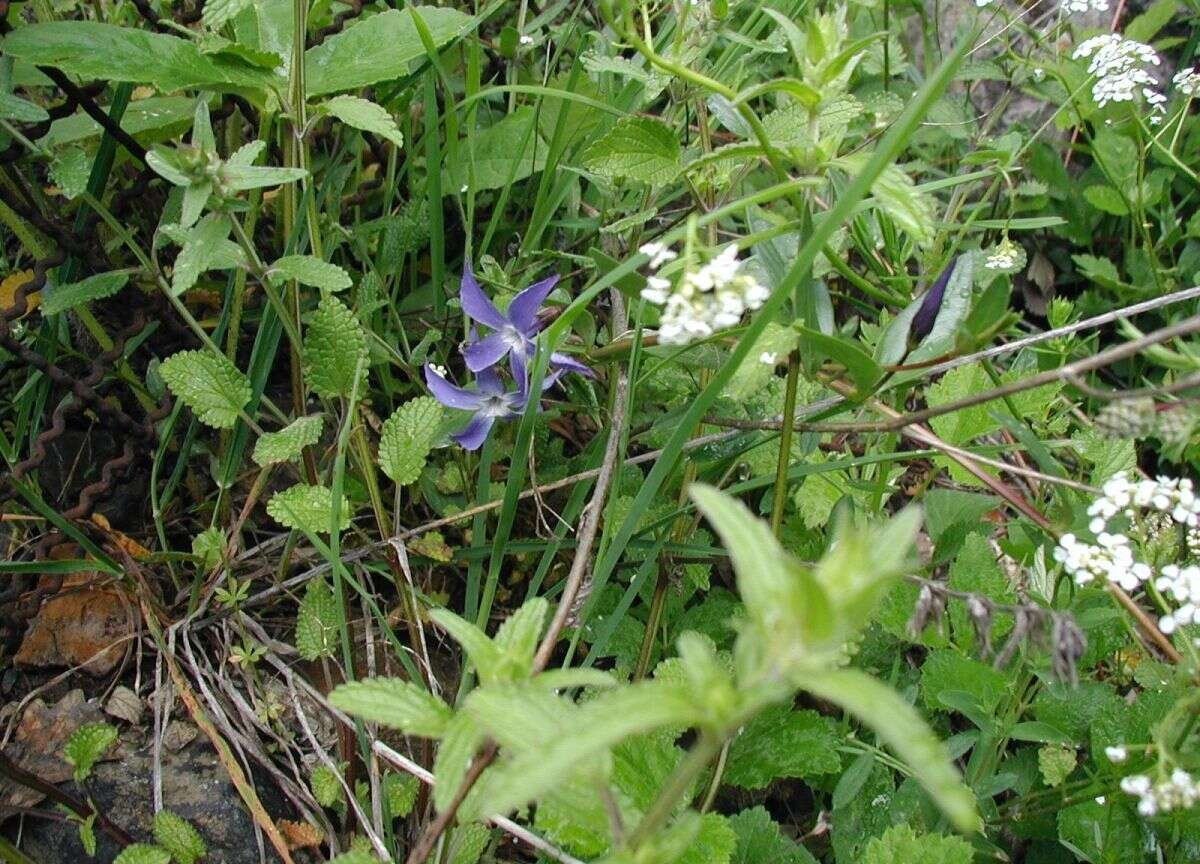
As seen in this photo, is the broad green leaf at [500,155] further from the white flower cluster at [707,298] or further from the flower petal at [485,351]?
the white flower cluster at [707,298]

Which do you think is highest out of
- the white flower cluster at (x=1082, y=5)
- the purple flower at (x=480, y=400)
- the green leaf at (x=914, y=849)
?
the white flower cluster at (x=1082, y=5)

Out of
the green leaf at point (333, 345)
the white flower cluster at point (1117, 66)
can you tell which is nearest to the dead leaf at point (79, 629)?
the green leaf at point (333, 345)

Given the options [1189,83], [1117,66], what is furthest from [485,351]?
[1189,83]

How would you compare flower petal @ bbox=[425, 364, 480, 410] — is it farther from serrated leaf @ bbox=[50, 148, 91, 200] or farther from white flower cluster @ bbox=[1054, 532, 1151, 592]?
white flower cluster @ bbox=[1054, 532, 1151, 592]

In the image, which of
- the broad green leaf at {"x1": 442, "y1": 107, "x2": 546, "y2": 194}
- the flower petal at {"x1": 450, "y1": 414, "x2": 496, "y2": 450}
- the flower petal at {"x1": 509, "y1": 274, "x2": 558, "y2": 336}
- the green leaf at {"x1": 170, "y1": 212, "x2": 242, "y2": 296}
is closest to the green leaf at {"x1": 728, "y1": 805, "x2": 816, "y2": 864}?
the flower petal at {"x1": 450, "y1": 414, "x2": 496, "y2": 450}

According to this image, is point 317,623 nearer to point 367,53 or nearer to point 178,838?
point 178,838

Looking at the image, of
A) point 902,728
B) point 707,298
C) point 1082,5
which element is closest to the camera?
point 902,728
